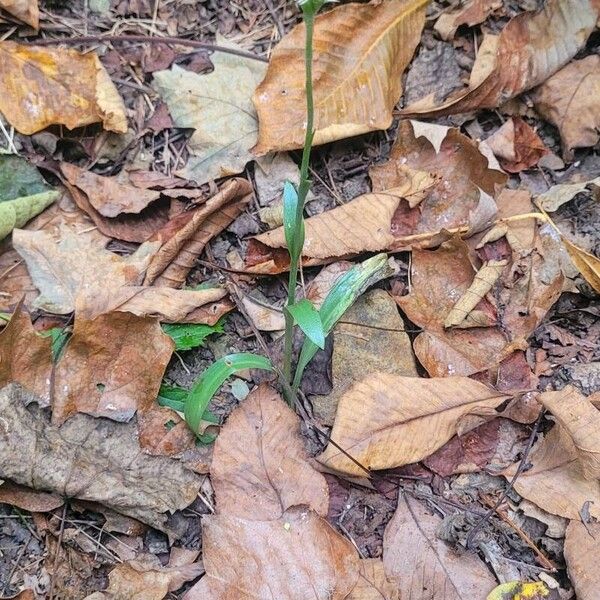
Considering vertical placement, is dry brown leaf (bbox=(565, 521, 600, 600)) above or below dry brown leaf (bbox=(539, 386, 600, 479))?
below

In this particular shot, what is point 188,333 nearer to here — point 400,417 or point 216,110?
point 400,417

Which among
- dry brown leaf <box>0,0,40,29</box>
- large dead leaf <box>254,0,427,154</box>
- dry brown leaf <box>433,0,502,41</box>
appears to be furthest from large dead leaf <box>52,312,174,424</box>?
dry brown leaf <box>433,0,502,41</box>

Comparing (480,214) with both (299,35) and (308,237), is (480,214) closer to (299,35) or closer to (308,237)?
(308,237)

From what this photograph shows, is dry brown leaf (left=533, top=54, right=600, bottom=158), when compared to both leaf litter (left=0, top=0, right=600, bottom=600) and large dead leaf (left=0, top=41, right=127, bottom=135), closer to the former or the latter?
leaf litter (left=0, top=0, right=600, bottom=600)

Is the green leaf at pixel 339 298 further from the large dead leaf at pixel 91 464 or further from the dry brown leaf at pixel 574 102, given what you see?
the dry brown leaf at pixel 574 102

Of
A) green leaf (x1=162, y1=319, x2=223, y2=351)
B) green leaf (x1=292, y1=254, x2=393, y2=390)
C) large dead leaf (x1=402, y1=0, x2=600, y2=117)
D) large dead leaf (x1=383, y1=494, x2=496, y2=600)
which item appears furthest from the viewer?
large dead leaf (x1=402, y1=0, x2=600, y2=117)
